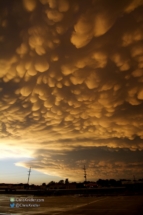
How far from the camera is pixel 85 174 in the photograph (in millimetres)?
99375

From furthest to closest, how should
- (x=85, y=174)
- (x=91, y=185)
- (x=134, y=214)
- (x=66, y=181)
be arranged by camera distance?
(x=66, y=181) < (x=91, y=185) < (x=85, y=174) < (x=134, y=214)

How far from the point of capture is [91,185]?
10750cm

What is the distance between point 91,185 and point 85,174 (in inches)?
507

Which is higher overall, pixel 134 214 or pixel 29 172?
pixel 29 172

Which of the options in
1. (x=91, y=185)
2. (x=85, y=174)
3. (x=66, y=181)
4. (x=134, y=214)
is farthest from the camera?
(x=66, y=181)

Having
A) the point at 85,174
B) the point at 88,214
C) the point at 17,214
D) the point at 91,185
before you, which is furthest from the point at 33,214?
the point at 91,185

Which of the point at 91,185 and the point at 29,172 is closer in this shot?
the point at 29,172

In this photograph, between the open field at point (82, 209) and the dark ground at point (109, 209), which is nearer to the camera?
the dark ground at point (109, 209)

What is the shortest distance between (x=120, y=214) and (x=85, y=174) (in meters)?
90.3

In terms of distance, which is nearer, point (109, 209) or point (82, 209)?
point (82, 209)

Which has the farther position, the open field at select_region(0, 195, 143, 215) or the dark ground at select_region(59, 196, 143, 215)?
the open field at select_region(0, 195, 143, 215)

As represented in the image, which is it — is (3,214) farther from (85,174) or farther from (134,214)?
(85,174)

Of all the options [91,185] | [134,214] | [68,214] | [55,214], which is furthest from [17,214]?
[91,185]

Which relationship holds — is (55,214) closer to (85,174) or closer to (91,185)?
(85,174)
